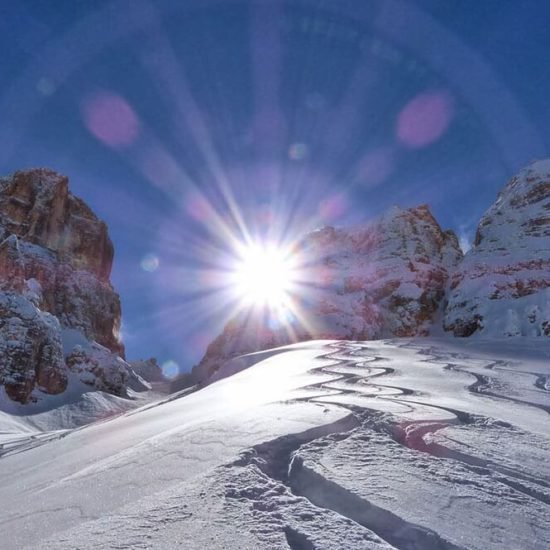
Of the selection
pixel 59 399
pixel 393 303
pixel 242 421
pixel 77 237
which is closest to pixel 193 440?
pixel 242 421

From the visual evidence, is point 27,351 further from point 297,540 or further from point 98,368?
point 297,540

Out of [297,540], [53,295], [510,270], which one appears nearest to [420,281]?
[510,270]

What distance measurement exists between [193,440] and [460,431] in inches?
73.5

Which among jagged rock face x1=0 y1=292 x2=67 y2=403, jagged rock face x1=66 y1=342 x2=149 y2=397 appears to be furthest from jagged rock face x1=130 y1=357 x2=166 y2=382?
jagged rock face x1=0 y1=292 x2=67 y2=403

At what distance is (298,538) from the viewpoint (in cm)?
162

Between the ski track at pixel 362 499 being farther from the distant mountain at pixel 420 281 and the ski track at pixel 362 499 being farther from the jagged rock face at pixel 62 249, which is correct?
the jagged rock face at pixel 62 249

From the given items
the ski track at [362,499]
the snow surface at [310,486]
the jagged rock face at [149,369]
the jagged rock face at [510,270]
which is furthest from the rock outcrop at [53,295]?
the jagged rock face at [510,270]

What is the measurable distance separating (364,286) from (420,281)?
7.66m

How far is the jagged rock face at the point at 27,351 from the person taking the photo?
27.5 meters

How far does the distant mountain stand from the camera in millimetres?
43562

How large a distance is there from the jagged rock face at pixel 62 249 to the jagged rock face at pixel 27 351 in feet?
66.9

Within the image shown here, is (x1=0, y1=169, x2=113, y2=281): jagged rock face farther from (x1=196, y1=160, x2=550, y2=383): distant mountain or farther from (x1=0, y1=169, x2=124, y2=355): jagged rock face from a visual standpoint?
(x1=196, y1=160, x2=550, y2=383): distant mountain

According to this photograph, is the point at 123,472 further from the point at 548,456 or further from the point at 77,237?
the point at 77,237

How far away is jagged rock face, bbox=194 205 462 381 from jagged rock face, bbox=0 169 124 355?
16112 millimetres
